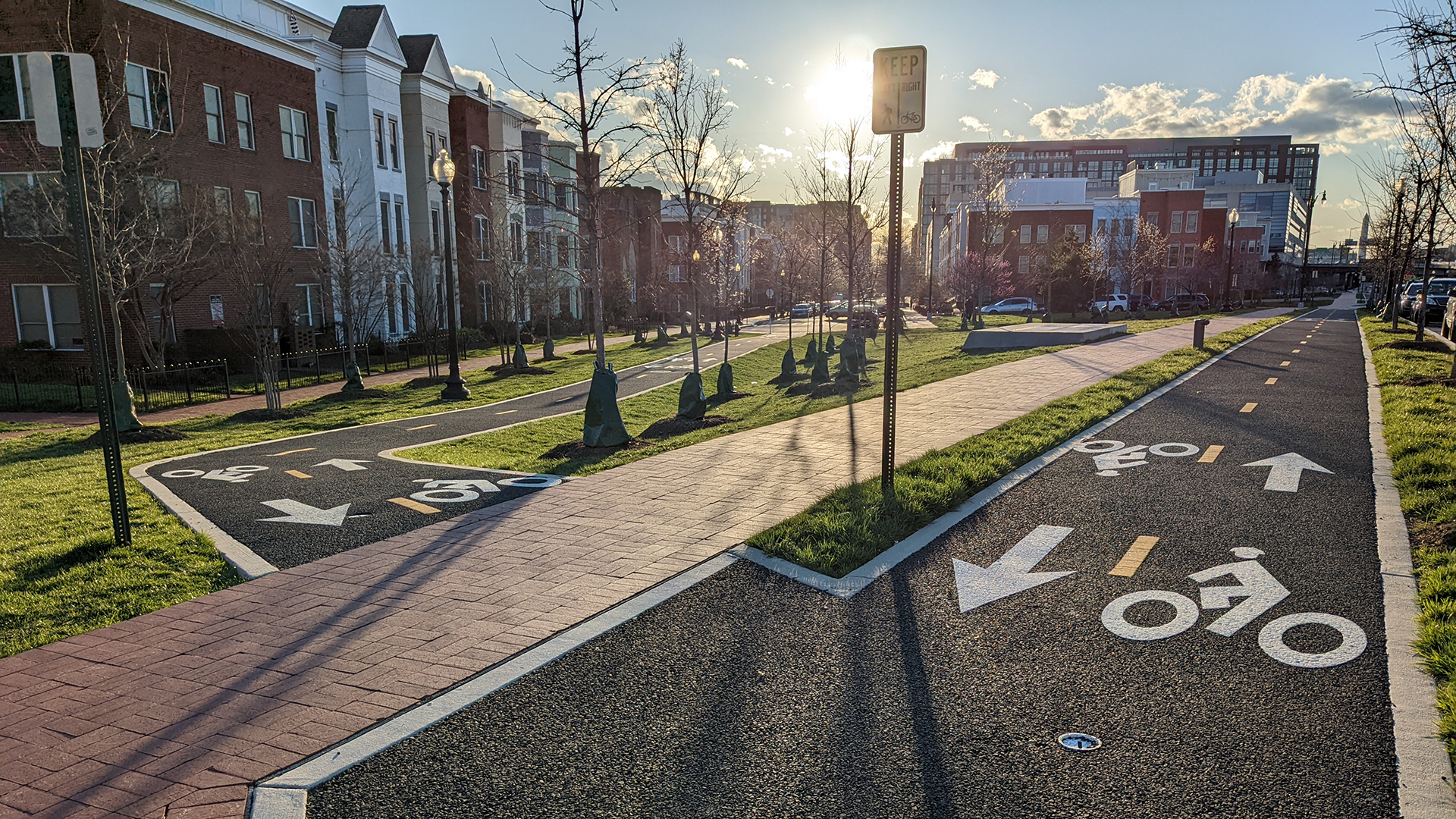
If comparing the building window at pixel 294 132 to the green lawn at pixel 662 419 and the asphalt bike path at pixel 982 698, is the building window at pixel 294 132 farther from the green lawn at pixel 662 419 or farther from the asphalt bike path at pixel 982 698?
the asphalt bike path at pixel 982 698

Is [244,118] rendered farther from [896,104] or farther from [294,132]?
[896,104]

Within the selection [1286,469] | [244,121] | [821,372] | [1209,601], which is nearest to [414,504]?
[1209,601]

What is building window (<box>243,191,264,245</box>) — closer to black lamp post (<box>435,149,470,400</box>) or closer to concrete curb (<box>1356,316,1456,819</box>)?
black lamp post (<box>435,149,470,400</box>)

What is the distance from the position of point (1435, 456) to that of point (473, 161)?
40.7m

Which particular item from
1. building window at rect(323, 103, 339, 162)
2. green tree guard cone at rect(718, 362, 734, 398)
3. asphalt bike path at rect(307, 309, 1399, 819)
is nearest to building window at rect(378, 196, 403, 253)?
building window at rect(323, 103, 339, 162)

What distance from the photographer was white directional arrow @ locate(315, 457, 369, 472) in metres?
10.7

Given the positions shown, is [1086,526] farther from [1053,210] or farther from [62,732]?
[1053,210]

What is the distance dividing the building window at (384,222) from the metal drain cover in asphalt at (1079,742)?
35069 millimetres

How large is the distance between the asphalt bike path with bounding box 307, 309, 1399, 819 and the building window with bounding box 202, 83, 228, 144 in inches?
1100

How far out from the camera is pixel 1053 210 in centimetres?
7869

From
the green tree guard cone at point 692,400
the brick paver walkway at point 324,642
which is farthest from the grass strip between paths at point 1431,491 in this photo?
the green tree guard cone at point 692,400

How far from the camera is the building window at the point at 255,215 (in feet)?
80.8

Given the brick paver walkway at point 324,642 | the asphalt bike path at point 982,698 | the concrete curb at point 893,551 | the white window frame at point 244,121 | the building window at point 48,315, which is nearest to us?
the asphalt bike path at point 982,698

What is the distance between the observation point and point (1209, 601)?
5625 millimetres
